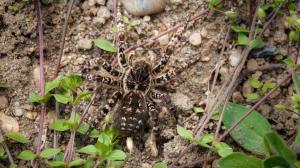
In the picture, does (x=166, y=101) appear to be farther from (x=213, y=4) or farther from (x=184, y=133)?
(x=213, y=4)

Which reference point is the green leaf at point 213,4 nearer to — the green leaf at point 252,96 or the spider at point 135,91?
the spider at point 135,91

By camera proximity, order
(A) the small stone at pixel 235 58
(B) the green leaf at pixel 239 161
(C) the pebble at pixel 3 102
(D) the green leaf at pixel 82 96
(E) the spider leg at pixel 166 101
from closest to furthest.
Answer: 1. (B) the green leaf at pixel 239 161
2. (D) the green leaf at pixel 82 96
3. (C) the pebble at pixel 3 102
4. (E) the spider leg at pixel 166 101
5. (A) the small stone at pixel 235 58

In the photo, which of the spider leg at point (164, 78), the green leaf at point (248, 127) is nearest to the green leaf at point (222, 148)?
the green leaf at point (248, 127)

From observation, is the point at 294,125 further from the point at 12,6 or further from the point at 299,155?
the point at 12,6

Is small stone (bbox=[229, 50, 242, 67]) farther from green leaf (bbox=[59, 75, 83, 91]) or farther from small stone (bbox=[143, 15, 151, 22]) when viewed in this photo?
green leaf (bbox=[59, 75, 83, 91])

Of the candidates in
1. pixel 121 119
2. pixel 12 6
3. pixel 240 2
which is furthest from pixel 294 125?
pixel 12 6
